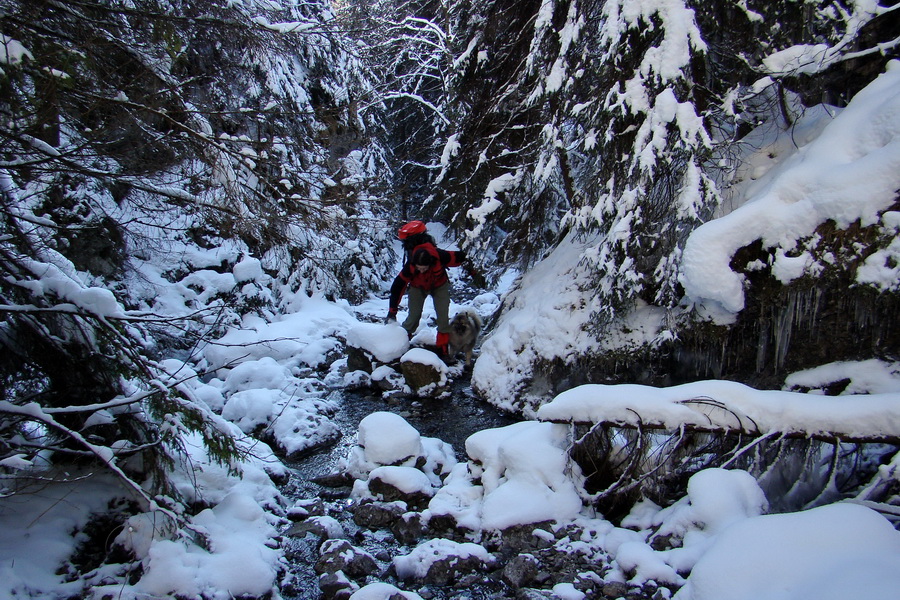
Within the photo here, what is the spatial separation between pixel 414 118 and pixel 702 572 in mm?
16892

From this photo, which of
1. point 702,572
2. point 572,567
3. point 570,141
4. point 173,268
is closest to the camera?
point 702,572

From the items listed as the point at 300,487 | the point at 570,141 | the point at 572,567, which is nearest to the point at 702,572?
the point at 572,567

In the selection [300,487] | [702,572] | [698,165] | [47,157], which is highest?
[698,165]

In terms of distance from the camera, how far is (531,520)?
3730mm

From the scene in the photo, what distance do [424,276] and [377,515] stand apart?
13.4 ft

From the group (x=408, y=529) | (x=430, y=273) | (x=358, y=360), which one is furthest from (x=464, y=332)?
(x=408, y=529)

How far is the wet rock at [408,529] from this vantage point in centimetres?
383

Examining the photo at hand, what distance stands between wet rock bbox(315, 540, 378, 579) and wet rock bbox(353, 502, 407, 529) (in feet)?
1.31

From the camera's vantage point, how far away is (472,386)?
6836mm

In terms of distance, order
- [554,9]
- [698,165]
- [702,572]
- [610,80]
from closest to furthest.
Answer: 1. [702,572]
2. [698,165]
3. [610,80]
4. [554,9]

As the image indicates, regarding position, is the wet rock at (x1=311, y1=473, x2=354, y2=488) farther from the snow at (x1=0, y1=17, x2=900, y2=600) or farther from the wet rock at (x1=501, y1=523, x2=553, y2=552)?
the wet rock at (x1=501, y1=523, x2=553, y2=552)

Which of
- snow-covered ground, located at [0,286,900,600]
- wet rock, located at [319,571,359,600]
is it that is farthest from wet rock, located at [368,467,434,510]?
wet rock, located at [319,571,359,600]

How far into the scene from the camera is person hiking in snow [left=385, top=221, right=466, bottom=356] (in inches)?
283

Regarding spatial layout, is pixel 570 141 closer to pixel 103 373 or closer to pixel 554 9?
pixel 554 9
